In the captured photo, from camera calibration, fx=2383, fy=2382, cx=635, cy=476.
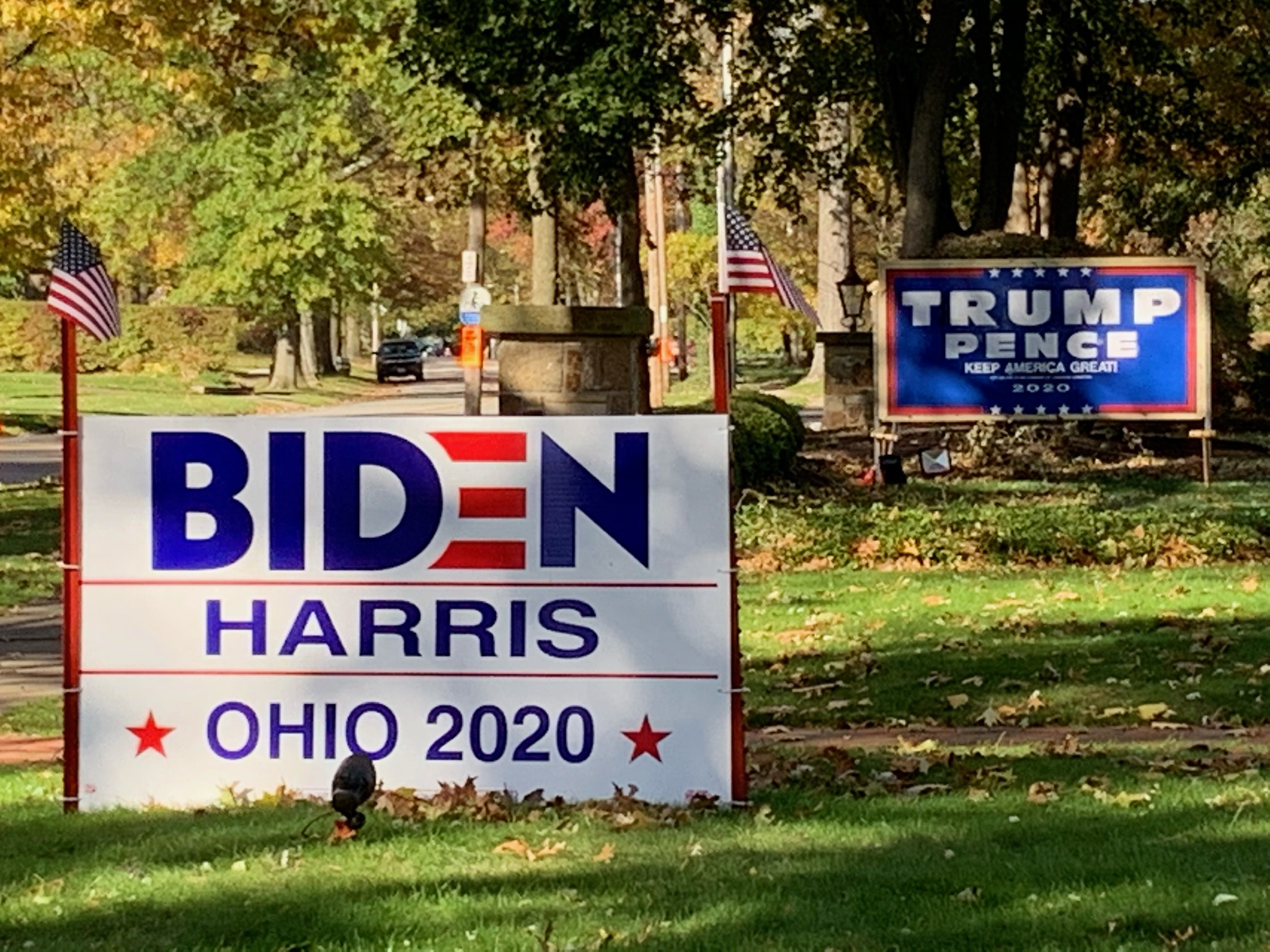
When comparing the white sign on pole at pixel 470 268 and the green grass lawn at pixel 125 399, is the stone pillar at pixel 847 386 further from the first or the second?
the green grass lawn at pixel 125 399

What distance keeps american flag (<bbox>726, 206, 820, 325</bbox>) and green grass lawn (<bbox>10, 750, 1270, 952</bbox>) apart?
19.8 metres

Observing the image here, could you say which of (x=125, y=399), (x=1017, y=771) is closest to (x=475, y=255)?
(x=125, y=399)

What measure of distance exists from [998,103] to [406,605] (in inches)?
785

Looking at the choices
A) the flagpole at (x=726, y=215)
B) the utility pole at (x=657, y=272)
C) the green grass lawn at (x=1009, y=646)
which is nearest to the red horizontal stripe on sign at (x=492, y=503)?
the flagpole at (x=726, y=215)

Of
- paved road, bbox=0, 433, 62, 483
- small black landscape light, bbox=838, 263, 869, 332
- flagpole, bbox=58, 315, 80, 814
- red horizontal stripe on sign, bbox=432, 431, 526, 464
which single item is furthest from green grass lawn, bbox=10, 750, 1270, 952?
small black landscape light, bbox=838, 263, 869, 332

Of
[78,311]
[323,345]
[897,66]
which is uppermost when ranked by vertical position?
[897,66]

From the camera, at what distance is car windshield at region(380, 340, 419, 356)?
3120 inches

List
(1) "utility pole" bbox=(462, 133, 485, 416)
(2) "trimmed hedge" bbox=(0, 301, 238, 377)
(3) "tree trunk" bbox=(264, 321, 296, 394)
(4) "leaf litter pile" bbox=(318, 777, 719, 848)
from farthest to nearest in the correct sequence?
(3) "tree trunk" bbox=(264, 321, 296, 394), (2) "trimmed hedge" bbox=(0, 301, 238, 377), (1) "utility pole" bbox=(462, 133, 485, 416), (4) "leaf litter pile" bbox=(318, 777, 719, 848)

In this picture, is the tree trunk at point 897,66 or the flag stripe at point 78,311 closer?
the flag stripe at point 78,311

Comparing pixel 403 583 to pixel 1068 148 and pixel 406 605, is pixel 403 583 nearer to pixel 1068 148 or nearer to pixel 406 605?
pixel 406 605

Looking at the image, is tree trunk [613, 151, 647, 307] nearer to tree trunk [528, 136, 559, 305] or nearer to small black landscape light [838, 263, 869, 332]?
tree trunk [528, 136, 559, 305]

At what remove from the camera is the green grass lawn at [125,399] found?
152ft

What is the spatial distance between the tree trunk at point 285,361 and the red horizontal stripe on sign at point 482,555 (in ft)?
182

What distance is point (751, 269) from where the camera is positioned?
93.4ft
